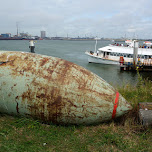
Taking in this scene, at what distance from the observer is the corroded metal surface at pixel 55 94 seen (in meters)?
4.08

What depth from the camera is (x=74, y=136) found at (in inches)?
153

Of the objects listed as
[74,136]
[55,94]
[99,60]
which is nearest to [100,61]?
[99,60]

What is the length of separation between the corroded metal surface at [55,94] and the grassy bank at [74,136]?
0.23 m

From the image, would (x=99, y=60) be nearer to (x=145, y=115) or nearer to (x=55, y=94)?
(x=145, y=115)

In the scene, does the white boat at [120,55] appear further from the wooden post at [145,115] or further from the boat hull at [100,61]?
the wooden post at [145,115]

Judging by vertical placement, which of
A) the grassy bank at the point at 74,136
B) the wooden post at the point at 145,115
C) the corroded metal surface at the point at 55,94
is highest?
the corroded metal surface at the point at 55,94

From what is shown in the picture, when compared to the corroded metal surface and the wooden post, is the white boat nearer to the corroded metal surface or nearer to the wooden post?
the wooden post

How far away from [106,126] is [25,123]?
2052 millimetres

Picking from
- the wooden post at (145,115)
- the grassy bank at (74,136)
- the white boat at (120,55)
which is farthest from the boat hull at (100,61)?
the grassy bank at (74,136)

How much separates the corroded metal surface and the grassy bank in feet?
0.75

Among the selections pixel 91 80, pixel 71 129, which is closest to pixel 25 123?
pixel 71 129

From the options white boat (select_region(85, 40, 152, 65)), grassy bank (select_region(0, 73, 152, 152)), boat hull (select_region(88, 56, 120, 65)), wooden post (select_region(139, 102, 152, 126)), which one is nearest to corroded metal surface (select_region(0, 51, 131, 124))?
grassy bank (select_region(0, 73, 152, 152))

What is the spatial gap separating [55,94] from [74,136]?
106 cm

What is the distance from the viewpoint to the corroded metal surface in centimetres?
408
